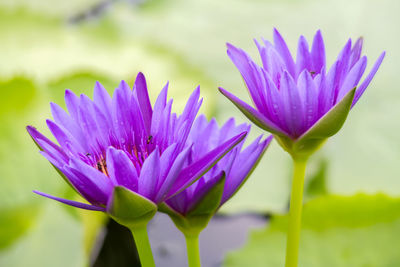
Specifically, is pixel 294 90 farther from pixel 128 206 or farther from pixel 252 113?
pixel 128 206

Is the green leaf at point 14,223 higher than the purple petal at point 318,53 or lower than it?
lower

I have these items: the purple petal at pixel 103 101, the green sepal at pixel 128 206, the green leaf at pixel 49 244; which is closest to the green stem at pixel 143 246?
the green sepal at pixel 128 206

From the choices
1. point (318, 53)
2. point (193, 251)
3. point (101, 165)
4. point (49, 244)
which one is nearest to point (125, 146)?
point (101, 165)

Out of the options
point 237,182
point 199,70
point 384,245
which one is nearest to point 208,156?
point 237,182

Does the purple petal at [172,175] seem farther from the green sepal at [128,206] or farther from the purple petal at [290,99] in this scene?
the purple petal at [290,99]

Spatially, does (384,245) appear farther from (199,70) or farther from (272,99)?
(199,70)

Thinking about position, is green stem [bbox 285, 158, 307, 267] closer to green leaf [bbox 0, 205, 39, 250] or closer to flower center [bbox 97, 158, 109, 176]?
flower center [bbox 97, 158, 109, 176]

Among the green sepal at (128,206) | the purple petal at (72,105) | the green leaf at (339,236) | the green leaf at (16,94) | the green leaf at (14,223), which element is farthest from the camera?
the green leaf at (16,94)
